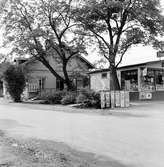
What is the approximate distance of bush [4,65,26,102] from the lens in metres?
28.0

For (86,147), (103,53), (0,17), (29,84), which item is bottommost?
(86,147)

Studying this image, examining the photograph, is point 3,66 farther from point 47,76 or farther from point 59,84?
point 59,84

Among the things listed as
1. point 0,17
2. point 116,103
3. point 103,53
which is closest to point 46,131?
point 116,103

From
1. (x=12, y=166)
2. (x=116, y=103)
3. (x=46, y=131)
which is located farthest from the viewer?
(x=116, y=103)

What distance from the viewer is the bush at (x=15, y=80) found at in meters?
28.0

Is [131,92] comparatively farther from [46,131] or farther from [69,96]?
[46,131]

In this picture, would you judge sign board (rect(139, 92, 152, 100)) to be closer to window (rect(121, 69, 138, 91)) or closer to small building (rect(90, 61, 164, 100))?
small building (rect(90, 61, 164, 100))

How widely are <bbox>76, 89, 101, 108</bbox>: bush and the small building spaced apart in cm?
655

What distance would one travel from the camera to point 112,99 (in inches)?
760

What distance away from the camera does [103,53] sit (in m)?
24.8

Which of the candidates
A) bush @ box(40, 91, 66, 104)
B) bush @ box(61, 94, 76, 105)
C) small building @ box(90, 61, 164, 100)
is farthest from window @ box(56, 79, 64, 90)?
bush @ box(61, 94, 76, 105)

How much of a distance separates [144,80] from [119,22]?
6173 mm

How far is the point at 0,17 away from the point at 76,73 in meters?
10.9

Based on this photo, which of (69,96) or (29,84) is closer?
(69,96)
